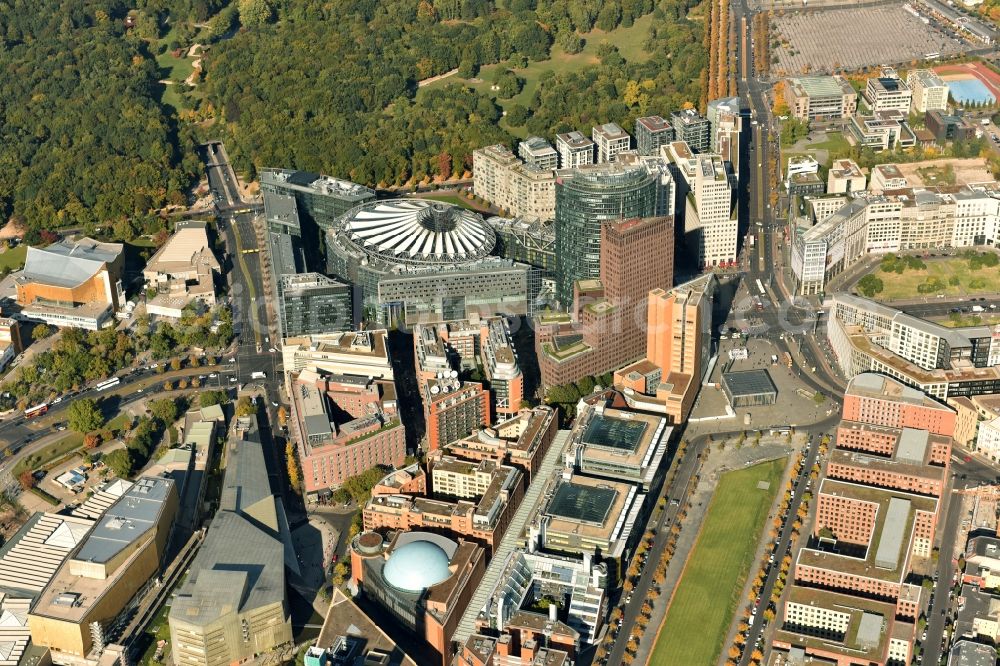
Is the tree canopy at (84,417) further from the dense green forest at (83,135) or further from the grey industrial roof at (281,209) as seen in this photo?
the dense green forest at (83,135)

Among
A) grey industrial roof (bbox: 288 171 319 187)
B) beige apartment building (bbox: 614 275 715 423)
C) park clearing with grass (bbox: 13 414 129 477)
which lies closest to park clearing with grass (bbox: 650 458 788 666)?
beige apartment building (bbox: 614 275 715 423)

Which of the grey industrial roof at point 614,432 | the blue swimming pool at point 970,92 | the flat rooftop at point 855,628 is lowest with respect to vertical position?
the flat rooftop at point 855,628

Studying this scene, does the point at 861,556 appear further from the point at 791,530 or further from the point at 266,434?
the point at 266,434

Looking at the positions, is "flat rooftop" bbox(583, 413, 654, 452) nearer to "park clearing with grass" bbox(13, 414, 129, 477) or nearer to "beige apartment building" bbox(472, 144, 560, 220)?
"beige apartment building" bbox(472, 144, 560, 220)

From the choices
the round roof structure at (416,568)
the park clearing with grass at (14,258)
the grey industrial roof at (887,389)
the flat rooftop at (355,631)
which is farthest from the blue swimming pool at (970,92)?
the flat rooftop at (355,631)

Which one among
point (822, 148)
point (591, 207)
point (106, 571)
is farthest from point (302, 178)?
point (822, 148)

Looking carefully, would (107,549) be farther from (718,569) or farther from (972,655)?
(972,655)
